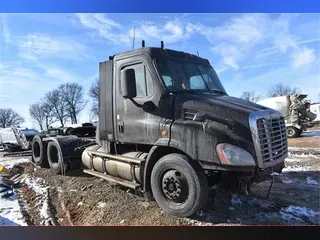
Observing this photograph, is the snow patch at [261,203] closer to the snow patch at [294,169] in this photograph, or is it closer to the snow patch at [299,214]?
the snow patch at [299,214]

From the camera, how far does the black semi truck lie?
2.67 metres

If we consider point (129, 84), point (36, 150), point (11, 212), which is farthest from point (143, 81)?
point (36, 150)

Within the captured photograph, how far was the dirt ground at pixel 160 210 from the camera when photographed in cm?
296

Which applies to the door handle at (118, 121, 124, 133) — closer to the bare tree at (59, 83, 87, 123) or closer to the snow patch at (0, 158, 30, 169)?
the bare tree at (59, 83, 87, 123)

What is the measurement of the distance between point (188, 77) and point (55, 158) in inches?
116

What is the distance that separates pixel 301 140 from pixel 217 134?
211 centimetres

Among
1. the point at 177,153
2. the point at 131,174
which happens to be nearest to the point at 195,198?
the point at 177,153

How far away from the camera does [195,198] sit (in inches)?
106

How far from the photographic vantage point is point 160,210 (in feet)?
10.00

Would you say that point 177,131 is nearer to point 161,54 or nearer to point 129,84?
point 129,84

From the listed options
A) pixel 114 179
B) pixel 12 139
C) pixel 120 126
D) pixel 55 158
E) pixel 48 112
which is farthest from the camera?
pixel 55 158

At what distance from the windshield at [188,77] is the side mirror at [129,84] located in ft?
1.06

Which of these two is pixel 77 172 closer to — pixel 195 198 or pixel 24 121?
pixel 24 121

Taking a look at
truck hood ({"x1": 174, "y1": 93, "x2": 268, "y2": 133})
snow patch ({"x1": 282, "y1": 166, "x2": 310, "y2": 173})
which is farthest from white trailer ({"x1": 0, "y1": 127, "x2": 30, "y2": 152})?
snow patch ({"x1": 282, "y1": 166, "x2": 310, "y2": 173})
